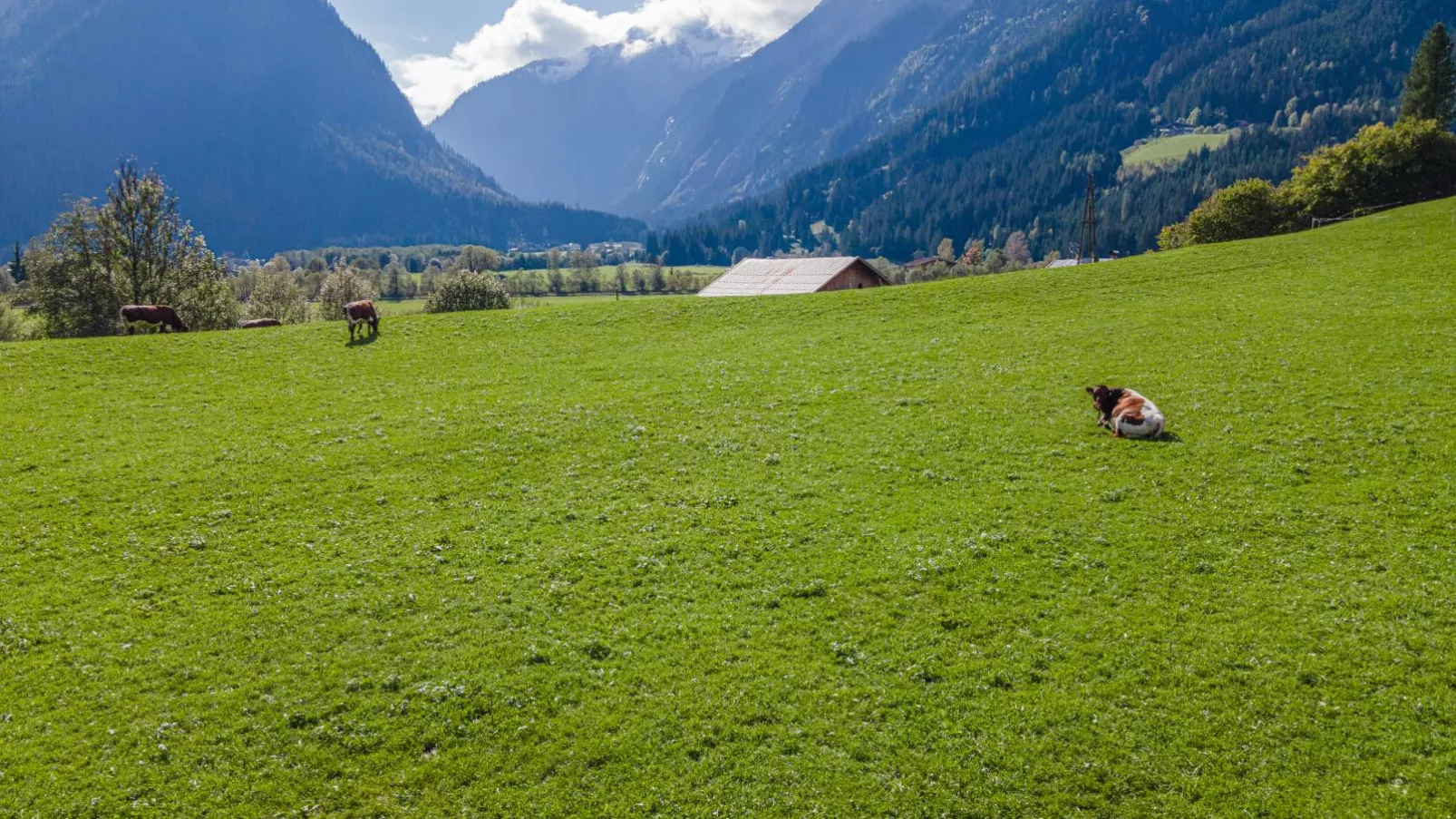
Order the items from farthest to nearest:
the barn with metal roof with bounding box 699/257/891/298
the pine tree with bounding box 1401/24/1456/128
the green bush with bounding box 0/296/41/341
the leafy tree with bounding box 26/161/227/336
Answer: the green bush with bounding box 0/296/41/341 < the pine tree with bounding box 1401/24/1456/128 < the barn with metal roof with bounding box 699/257/891/298 < the leafy tree with bounding box 26/161/227/336

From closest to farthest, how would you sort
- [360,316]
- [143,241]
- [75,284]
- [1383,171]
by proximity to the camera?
[360,316], [1383,171], [143,241], [75,284]

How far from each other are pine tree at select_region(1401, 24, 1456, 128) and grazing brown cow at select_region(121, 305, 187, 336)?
4683 inches

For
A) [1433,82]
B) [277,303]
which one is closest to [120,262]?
[277,303]

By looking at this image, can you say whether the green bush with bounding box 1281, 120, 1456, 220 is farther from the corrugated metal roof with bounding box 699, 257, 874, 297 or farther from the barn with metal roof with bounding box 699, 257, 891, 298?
the corrugated metal roof with bounding box 699, 257, 874, 297

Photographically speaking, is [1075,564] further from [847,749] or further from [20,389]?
[20,389]

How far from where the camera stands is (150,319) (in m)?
42.1

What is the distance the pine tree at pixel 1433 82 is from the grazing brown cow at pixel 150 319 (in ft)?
390

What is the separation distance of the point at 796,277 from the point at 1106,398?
59798mm

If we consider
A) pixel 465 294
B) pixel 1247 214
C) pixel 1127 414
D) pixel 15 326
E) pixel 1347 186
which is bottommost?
pixel 1127 414

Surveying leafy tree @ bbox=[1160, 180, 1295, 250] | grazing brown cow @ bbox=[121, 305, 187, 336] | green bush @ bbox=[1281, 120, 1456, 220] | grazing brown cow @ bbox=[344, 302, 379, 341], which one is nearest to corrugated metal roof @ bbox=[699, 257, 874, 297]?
leafy tree @ bbox=[1160, 180, 1295, 250]

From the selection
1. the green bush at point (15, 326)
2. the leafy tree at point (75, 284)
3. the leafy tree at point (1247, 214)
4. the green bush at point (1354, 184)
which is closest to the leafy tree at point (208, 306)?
the leafy tree at point (75, 284)

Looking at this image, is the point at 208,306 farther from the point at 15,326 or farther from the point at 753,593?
the point at 753,593

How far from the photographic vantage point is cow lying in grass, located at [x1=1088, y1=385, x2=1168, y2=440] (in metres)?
22.5

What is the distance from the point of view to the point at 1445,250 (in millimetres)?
40969
